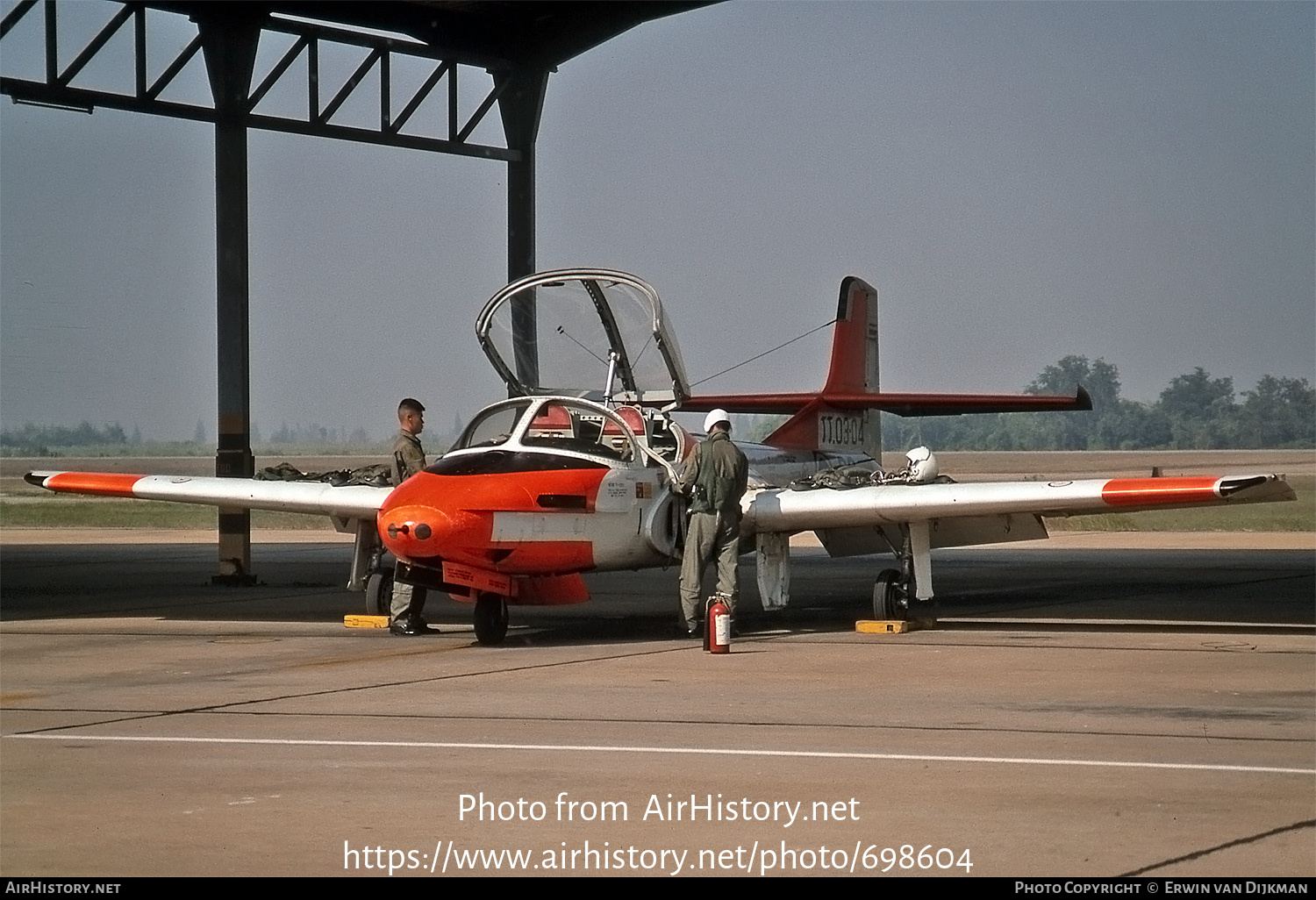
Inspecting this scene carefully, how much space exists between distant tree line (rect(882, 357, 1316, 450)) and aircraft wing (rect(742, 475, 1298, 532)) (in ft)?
358

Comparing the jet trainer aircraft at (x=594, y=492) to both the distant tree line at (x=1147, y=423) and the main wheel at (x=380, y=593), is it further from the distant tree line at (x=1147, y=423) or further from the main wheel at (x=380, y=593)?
the distant tree line at (x=1147, y=423)

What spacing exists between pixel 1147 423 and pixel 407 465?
413 ft

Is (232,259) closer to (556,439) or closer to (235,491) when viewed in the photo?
(235,491)

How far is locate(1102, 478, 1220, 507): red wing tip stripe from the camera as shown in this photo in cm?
1403

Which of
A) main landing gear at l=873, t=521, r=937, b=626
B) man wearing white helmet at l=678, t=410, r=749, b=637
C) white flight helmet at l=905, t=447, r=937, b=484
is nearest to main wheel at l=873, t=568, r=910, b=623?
main landing gear at l=873, t=521, r=937, b=626

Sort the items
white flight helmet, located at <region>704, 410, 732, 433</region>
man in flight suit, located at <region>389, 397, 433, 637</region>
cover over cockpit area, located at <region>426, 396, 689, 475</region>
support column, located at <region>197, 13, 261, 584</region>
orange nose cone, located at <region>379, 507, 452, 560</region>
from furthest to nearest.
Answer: support column, located at <region>197, 13, 261, 584</region>
man in flight suit, located at <region>389, 397, 433, 637</region>
white flight helmet, located at <region>704, 410, 732, 433</region>
cover over cockpit area, located at <region>426, 396, 689, 475</region>
orange nose cone, located at <region>379, 507, 452, 560</region>

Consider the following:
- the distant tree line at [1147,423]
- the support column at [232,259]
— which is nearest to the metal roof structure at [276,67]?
the support column at [232,259]

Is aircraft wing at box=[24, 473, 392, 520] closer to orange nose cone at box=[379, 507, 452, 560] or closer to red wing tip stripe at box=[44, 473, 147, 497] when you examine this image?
red wing tip stripe at box=[44, 473, 147, 497]

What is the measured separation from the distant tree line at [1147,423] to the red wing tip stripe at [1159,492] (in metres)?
110

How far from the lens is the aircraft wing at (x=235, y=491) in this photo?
16.1 meters

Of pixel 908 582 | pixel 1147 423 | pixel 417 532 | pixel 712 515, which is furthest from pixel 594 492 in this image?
pixel 1147 423

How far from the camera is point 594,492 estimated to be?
14.1 m

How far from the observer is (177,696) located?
35.1 feet
